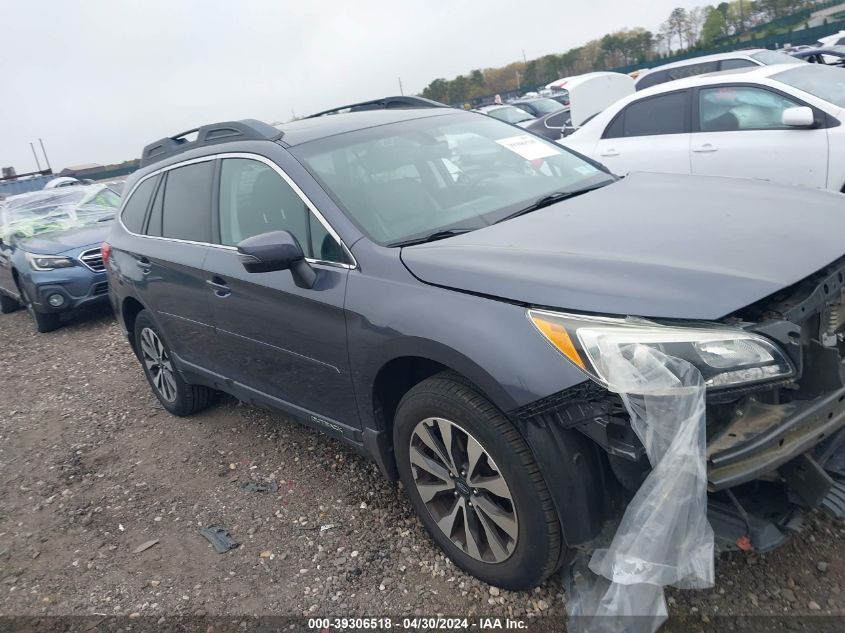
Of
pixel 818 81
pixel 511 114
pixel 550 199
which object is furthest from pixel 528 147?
pixel 511 114

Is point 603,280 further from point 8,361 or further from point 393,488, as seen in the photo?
point 8,361

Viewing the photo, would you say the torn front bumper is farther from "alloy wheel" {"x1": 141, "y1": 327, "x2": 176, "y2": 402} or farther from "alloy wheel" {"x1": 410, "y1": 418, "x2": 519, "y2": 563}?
"alloy wheel" {"x1": 141, "y1": 327, "x2": 176, "y2": 402}

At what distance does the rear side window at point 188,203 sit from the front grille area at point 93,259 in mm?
4276

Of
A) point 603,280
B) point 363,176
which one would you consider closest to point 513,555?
point 603,280

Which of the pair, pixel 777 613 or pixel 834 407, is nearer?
pixel 834 407

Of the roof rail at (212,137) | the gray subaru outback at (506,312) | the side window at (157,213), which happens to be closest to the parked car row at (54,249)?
the roof rail at (212,137)

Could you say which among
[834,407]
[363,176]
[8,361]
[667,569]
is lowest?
[8,361]

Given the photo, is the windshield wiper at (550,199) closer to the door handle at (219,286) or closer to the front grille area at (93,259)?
the door handle at (219,286)

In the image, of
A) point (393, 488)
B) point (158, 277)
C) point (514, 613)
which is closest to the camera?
point (514, 613)

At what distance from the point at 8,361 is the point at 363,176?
5932 mm

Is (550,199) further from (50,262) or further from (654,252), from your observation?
(50,262)

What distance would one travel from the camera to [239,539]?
3.21 metres

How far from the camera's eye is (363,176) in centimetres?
305

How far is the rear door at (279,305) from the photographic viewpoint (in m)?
2.79
